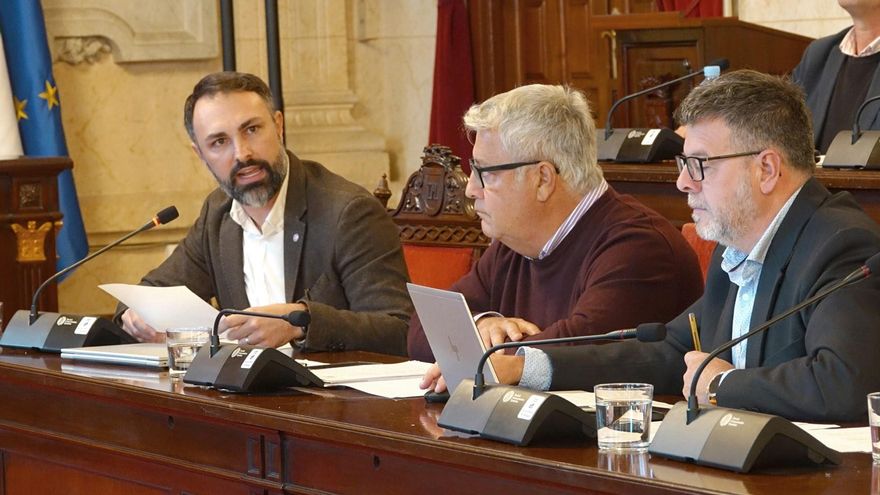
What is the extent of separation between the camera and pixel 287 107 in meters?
8.28

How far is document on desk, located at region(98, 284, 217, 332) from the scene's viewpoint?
354 cm

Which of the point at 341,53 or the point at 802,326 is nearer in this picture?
the point at 802,326

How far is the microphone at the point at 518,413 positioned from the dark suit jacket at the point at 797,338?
10.4 inches

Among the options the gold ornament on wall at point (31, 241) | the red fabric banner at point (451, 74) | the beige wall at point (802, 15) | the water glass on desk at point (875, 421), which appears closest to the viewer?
the water glass on desk at point (875, 421)

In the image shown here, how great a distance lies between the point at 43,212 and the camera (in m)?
6.11

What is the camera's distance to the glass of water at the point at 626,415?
2.21 metres

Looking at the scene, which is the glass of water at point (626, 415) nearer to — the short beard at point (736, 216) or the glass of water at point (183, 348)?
the short beard at point (736, 216)

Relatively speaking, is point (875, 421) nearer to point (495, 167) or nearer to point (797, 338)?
point (797, 338)

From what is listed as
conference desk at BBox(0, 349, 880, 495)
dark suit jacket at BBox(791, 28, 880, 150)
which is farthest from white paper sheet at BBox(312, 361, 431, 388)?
dark suit jacket at BBox(791, 28, 880, 150)

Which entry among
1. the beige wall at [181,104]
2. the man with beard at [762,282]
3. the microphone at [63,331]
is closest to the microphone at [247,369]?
the man with beard at [762,282]

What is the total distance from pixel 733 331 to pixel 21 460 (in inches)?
66.3

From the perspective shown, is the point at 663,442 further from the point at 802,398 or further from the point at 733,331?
the point at 733,331

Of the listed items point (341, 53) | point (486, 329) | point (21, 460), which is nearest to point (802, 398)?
point (486, 329)

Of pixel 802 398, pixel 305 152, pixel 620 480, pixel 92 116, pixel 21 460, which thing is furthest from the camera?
pixel 305 152
